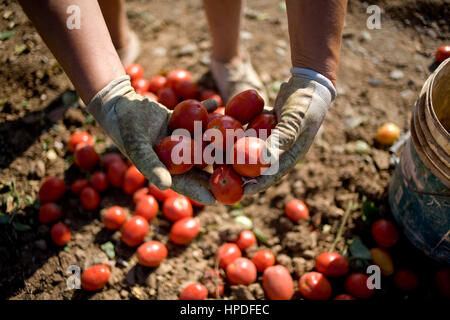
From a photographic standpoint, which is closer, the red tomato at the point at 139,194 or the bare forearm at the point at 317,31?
the bare forearm at the point at 317,31

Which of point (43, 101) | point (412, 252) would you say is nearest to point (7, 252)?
point (43, 101)

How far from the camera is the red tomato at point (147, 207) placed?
342cm

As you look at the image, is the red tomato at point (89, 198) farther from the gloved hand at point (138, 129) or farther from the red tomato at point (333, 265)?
the red tomato at point (333, 265)

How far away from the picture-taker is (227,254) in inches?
128

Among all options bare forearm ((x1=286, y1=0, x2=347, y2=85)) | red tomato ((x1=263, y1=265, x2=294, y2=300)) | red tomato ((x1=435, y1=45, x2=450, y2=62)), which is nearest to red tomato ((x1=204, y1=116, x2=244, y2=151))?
bare forearm ((x1=286, y1=0, x2=347, y2=85))

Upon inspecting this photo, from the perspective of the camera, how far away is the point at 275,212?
3639 mm

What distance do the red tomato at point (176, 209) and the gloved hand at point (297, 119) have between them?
107cm

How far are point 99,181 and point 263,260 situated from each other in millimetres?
1859

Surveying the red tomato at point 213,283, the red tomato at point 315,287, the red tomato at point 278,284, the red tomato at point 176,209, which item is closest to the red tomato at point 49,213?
the red tomato at point 176,209

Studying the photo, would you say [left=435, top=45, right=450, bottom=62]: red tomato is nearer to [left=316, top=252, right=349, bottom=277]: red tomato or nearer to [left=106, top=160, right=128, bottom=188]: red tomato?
[left=316, top=252, right=349, bottom=277]: red tomato

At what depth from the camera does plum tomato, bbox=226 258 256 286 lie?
3105mm

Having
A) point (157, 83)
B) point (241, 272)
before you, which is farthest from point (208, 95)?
point (241, 272)

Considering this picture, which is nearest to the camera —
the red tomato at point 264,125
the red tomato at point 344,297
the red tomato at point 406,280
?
the red tomato at point 264,125

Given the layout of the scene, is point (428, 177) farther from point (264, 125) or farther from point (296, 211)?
point (264, 125)
